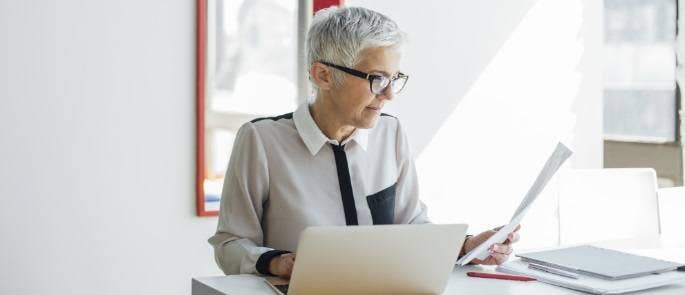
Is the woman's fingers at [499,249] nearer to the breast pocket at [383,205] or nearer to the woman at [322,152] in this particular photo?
the woman at [322,152]

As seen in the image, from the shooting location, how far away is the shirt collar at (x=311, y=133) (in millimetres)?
2131

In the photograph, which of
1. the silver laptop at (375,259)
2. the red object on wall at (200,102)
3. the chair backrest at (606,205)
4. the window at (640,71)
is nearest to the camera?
the silver laptop at (375,259)

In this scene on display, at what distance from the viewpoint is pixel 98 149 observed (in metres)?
3.21

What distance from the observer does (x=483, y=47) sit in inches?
168

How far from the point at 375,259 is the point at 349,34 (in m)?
0.71

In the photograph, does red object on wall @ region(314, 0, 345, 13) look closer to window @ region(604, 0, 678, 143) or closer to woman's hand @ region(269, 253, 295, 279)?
woman's hand @ region(269, 253, 295, 279)

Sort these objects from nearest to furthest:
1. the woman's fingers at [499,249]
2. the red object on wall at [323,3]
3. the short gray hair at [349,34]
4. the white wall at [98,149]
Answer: the woman's fingers at [499,249] < the short gray hair at [349,34] < the white wall at [98,149] < the red object on wall at [323,3]

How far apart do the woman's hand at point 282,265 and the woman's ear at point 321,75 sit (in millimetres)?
526

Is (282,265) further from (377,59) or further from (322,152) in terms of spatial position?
(377,59)

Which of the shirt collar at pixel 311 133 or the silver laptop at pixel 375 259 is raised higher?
the shirt collar at pixel 311 133

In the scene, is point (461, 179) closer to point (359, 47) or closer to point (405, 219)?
point (405, 219)

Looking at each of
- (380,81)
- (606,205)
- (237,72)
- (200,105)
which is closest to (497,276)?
(380,81)

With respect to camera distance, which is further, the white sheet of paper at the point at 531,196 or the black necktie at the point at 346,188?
the black necktie at the point at 346,188

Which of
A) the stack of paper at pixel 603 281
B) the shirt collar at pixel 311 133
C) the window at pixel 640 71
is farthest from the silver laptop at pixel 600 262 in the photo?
the window at pixel 640 71
